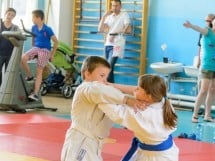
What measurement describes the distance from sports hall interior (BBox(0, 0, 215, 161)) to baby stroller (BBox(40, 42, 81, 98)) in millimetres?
130

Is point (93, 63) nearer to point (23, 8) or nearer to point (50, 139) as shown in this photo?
point (50, 139)

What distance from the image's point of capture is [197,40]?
390 inches

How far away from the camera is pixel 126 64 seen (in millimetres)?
11086

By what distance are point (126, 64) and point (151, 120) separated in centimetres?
803

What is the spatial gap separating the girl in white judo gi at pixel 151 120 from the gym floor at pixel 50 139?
164 cm

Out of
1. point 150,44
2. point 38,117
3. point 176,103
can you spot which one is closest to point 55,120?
point 38,117

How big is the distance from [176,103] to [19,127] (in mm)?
4237

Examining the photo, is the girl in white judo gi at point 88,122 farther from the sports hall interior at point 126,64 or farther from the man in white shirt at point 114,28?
the man in white shirt at point 114,28

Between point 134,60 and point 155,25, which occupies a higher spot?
point 155,25

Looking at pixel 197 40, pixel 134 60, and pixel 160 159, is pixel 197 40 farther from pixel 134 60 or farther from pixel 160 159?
pixel 160 159

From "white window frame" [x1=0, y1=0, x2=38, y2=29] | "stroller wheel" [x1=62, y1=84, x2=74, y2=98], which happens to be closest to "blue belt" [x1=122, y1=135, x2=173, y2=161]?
"stroller wheel" [x1=62, y1=84, x2=74, y2=98]

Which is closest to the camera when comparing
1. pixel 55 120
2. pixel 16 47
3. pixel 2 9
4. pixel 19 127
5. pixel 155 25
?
pixel 19 127

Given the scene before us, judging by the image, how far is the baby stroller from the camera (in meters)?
10.9

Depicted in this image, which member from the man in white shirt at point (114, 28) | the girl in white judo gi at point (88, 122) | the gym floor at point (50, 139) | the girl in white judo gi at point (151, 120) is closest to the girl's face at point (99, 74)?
the girl in white judo gi at point (88, 122)
